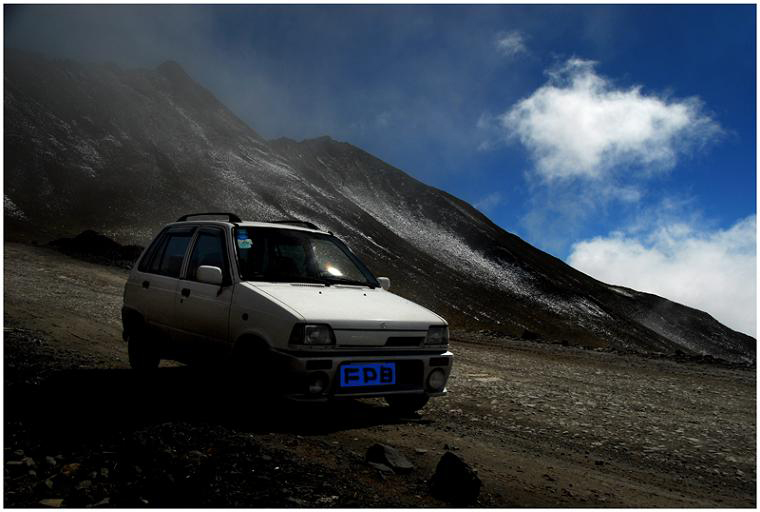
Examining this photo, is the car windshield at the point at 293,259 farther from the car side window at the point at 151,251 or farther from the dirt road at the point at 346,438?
the car side window at the point at 151,251

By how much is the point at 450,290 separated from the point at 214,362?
10635 centimetres

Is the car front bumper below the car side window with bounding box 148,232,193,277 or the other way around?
below

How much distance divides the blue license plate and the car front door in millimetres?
1256

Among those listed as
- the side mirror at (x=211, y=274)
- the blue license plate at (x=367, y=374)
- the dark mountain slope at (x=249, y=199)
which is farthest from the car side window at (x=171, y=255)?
the dark mountain slope at (x=249, y=199)

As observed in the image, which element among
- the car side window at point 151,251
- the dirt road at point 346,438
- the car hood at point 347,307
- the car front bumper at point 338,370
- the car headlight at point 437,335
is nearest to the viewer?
the dirt road at point 346,438

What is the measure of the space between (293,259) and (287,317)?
54.3 inches

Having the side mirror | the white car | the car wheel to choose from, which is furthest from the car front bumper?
the car wheel

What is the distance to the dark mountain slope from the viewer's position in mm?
95438

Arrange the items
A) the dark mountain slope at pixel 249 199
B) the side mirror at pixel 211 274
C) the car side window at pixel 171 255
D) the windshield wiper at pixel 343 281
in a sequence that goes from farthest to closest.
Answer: the dark mountain slope at pixel 249 199
the car side window at pixel 171 255
the windshield wiper at pixel 343 281
the side mirror at pixel 211 274

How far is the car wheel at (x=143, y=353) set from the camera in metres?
7.25

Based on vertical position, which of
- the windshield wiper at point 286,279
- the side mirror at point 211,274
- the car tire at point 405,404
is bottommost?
the car tire at point 405,404

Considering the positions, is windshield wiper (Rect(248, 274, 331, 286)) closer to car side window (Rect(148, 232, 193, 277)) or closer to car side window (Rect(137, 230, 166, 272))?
car side window (Rect(148, 232, 193, 277))

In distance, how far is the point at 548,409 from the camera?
7.68 meters

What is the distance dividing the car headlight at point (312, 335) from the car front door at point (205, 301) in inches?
38.9
